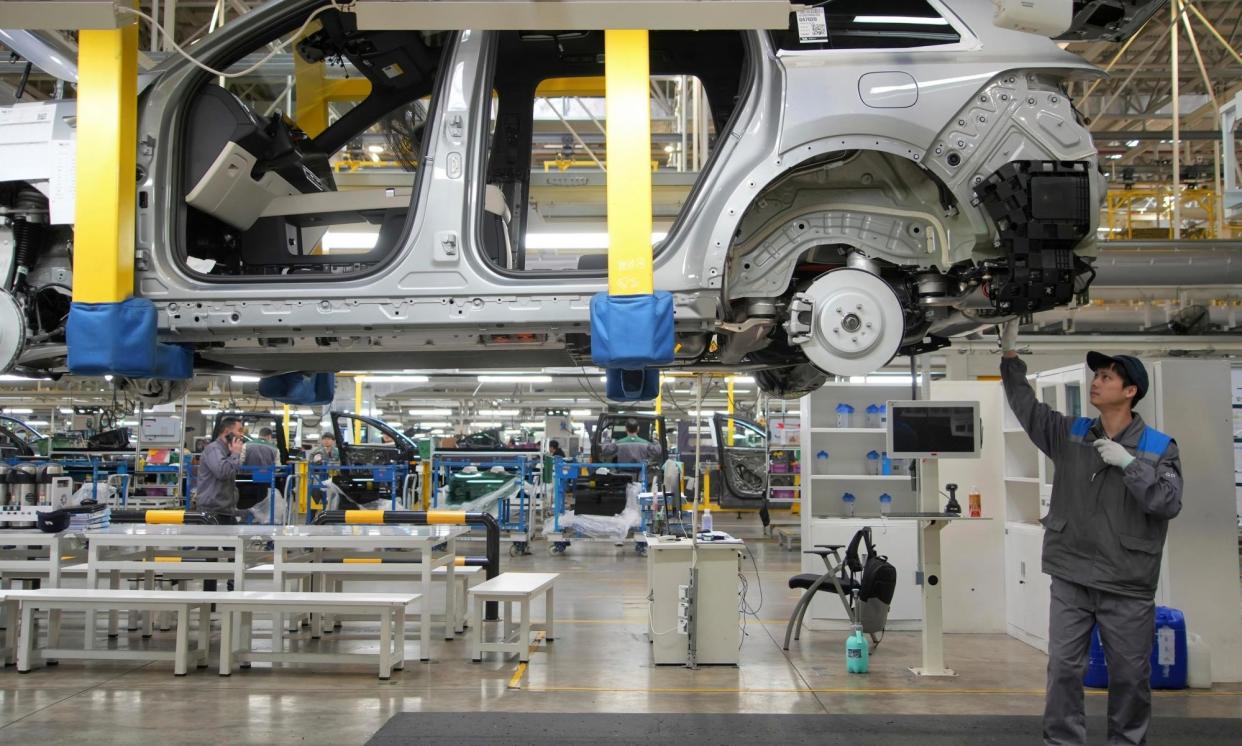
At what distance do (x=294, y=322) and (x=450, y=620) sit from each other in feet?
14.1

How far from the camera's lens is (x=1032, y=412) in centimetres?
383

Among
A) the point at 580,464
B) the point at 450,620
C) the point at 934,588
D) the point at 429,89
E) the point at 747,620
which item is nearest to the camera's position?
the point at 429,89

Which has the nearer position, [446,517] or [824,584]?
[824,584]

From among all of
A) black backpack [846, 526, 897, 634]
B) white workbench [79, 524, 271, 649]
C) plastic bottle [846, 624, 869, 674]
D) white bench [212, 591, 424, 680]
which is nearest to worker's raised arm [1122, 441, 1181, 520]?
plastic bottle [846, 624, 869, 674]

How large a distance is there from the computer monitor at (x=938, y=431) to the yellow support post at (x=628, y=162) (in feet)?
9.97

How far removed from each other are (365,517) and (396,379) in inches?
490

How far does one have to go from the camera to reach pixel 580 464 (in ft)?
42.7

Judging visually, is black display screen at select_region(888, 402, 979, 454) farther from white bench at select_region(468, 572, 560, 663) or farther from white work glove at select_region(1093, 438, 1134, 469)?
white bench at select_region(468, 572, 560, 663)

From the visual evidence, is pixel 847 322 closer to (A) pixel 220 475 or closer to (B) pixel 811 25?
(B) pixel 811 25

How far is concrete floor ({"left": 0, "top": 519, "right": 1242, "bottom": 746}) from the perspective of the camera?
4.67 metres

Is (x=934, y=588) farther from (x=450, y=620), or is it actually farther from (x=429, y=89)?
(x=429, y=89)

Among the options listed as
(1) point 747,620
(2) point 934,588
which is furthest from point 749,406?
(2) point 934,588

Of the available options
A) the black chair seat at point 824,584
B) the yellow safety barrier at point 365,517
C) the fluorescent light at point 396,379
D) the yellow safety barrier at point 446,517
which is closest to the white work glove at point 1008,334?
the black chair seat at point 824,584

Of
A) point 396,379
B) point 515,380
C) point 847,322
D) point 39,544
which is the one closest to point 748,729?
point 847,322
